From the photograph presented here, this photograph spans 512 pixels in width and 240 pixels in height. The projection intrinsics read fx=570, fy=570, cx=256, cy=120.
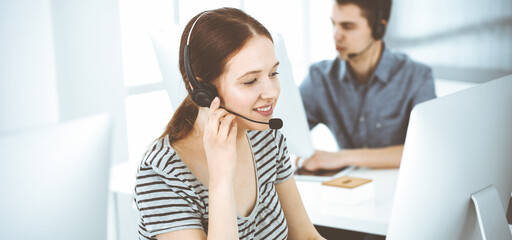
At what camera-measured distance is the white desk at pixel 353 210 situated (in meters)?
1.38

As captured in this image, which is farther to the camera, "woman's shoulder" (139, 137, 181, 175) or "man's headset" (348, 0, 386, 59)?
"man's headset" (348, 0, 386, 59)

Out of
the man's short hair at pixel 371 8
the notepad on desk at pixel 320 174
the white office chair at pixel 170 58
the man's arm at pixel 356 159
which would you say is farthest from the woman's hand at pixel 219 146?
the man's short hair at pixel 371 8

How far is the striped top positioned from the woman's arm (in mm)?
50

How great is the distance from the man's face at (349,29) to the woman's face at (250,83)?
1228mm

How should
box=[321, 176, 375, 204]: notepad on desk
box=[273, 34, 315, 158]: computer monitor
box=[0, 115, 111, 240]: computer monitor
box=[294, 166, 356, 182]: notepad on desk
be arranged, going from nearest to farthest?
box=[0, 115, 111, 240]: computer monitor
box=[321, 176, 375, 204]: notepad on desk
box=[273, 34, 315, 158]: computer monitor
box=[294, 166, 356, 182]: notepad on desk

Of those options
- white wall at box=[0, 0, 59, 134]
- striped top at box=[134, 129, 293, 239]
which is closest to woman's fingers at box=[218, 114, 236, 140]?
striped top at box=[134, 129, 293, 239]

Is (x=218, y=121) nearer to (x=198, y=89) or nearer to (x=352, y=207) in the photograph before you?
(x=198, y=89)

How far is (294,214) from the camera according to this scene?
133 cm

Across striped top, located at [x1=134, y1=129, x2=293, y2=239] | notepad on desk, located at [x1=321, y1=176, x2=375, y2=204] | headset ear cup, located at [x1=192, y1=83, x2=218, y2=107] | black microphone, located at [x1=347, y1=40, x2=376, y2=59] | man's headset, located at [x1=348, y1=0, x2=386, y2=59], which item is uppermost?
man's headset, located at [x1=348, y1=0, x2=386, y2=59]

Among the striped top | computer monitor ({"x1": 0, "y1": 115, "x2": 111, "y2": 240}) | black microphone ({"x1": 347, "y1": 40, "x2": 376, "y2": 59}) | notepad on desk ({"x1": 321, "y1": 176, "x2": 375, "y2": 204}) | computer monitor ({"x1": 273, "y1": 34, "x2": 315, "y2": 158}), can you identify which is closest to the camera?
computer monitor ({"x1": 0, "y1": 115, "x2": 111, "y2": 240})

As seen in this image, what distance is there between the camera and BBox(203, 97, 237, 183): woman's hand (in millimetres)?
1092

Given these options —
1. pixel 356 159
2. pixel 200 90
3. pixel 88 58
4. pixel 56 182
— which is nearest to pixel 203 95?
pixel 200 90

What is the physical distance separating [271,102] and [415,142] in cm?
36

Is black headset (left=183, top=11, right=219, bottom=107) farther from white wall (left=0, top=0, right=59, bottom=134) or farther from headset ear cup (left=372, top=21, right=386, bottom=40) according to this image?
headset ear cup (left=372, top=21, right=386, bottom=40)
